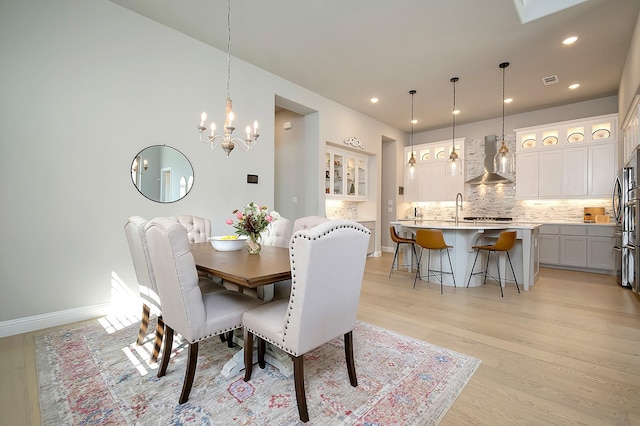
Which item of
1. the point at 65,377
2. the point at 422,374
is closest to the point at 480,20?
the point at 422,374

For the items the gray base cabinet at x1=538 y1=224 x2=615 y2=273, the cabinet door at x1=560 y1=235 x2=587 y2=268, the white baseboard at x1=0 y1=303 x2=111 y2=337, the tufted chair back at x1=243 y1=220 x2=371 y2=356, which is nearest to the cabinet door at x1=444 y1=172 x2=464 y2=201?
the gray base cabinet at x1=538 y1=224 x2=615 y2=273

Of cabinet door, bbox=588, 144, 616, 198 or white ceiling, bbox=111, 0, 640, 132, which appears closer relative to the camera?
white ceiling, bbox=111, 0, 640, 132

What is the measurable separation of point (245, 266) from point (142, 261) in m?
0.86

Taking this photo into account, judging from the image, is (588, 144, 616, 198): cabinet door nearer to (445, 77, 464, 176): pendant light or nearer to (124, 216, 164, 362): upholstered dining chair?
(445, 77, 464, 176): pendant light

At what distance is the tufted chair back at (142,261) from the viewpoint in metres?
1.98

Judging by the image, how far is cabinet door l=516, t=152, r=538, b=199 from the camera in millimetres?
5785

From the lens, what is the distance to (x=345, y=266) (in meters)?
1.56

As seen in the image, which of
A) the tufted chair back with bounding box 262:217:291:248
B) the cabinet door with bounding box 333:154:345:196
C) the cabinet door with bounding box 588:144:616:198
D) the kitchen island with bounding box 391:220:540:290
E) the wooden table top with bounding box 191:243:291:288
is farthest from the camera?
the cabinet door with bounding box 333:154:345:196

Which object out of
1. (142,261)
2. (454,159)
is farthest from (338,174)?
(142,261)

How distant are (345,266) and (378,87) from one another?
4.25 metres

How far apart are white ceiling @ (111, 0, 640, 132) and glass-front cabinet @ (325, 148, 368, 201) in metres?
1.29

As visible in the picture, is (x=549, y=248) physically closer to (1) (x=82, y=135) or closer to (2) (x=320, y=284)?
(2) (x=320, y=284)

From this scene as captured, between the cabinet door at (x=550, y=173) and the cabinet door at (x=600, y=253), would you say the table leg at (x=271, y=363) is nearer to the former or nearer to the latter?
the cabinet door at (x=600, y=253)

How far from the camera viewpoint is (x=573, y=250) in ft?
16.9
